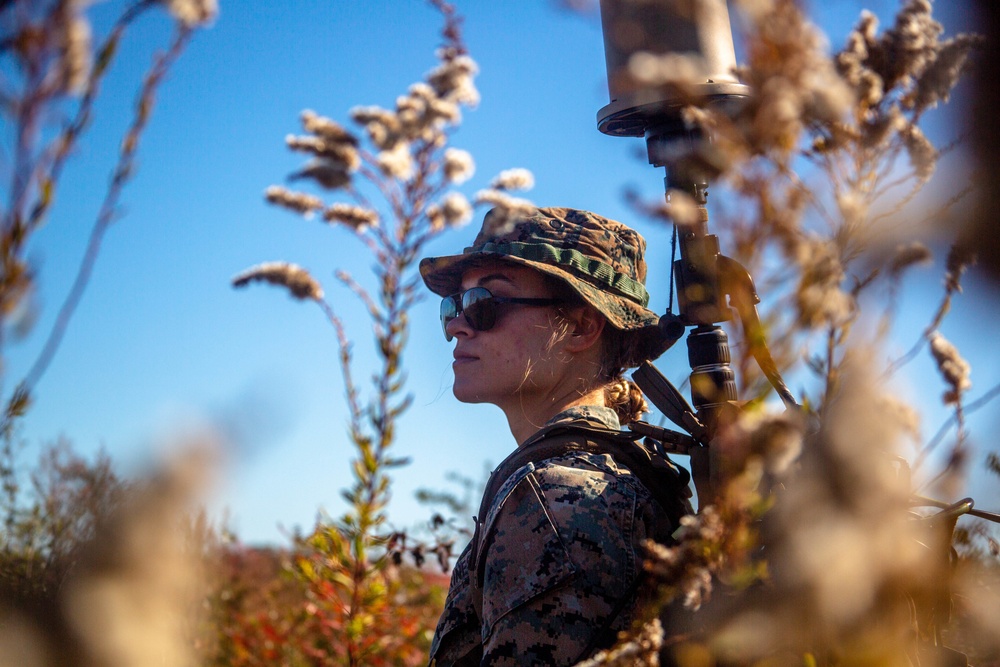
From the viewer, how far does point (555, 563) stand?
2.09m

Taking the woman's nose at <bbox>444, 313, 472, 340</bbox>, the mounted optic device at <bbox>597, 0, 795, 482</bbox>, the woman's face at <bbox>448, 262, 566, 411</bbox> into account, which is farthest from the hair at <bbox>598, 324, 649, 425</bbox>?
the mounted optic device at <bbox>597, 0, 795, 482</bbox>

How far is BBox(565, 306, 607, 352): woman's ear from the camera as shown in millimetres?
3047

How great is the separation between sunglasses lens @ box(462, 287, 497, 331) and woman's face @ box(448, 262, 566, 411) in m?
0.02

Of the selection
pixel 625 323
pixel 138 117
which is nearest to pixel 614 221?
pixel 625 323

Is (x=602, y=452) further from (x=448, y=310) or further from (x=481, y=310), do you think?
(x=448, y=310)

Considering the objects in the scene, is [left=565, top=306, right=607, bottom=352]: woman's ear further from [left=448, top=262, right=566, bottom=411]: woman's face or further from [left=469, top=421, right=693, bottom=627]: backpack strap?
[left=469, top=421, right=693, bottom=627]: backpack strap

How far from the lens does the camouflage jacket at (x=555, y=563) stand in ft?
6.64

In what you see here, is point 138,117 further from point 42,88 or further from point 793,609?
point 793,609

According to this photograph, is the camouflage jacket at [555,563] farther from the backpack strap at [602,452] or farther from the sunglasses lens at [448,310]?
the sunglasses lens at [448,310]

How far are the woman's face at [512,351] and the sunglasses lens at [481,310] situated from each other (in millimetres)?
19

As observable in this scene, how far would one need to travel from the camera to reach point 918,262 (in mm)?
913

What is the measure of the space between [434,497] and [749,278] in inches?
217

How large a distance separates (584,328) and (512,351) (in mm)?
302

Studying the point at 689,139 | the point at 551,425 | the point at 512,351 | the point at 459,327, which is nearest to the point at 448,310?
the point at 459,327
